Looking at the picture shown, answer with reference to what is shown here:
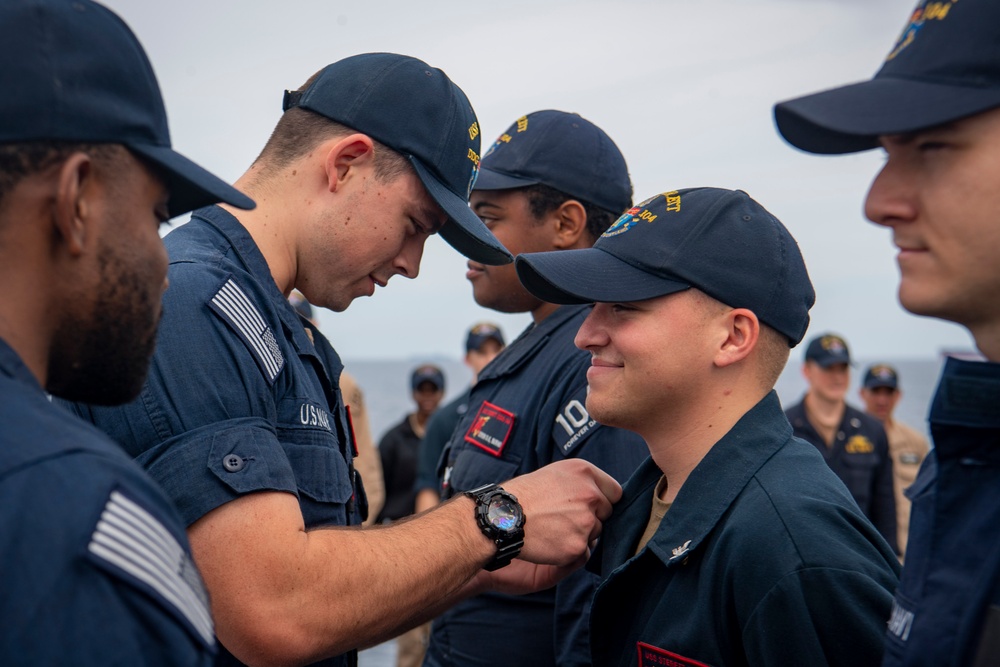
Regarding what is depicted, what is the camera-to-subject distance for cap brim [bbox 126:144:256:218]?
1504 mm

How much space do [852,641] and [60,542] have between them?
4.78ft

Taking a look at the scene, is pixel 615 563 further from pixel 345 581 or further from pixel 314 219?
pixel 314 219

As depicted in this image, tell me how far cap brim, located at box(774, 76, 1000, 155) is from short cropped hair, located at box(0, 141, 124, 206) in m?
1.16

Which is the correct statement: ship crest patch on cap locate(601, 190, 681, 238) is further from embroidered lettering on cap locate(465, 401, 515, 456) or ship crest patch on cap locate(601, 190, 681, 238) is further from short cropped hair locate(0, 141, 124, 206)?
short cropped hair locate(0, 141, 124, 206)

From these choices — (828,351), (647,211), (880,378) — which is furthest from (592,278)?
(880,378)

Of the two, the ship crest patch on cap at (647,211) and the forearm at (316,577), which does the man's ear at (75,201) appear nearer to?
the forearm at (316,577)

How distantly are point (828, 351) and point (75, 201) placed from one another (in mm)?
6876

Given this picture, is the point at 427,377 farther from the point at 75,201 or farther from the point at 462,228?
the point at 75,201

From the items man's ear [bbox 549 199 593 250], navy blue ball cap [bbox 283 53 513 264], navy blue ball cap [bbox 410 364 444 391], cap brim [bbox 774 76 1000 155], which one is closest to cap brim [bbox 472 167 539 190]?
man's ear [bbox 549 199 593 250]

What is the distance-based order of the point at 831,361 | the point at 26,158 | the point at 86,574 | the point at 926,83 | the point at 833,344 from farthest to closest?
the point at 833,344 → the point at 831,361 → the point at 926,83 → the point at 26,158 → the point at 86,574

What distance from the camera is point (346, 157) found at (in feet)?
8.43

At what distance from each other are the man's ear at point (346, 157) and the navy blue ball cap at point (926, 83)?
122cm

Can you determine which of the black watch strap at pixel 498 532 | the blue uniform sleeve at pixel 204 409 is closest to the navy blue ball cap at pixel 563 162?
the black watch strap at pixel 498 532

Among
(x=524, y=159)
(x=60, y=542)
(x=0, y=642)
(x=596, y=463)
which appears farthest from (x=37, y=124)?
(x=524, y=159)
